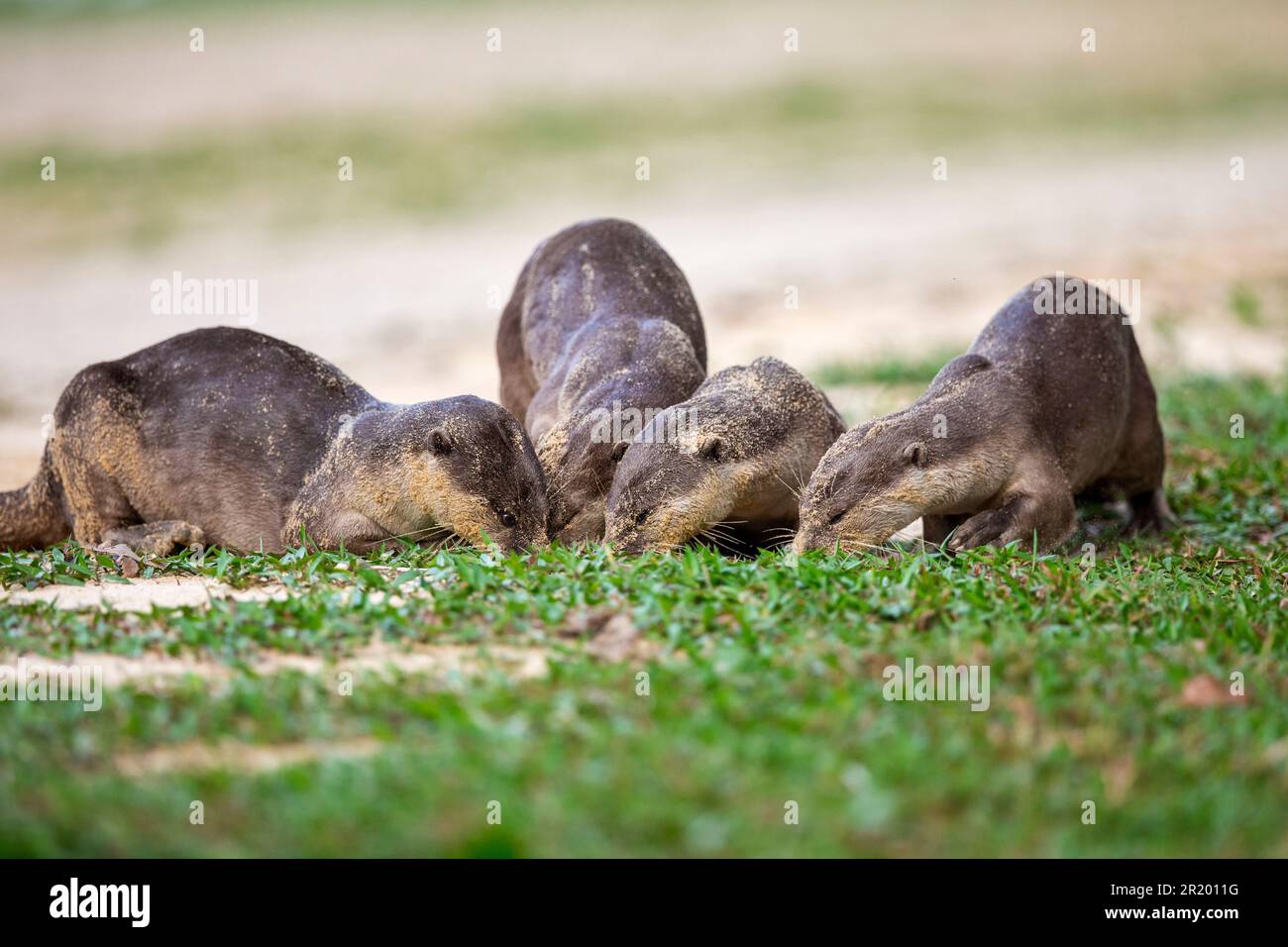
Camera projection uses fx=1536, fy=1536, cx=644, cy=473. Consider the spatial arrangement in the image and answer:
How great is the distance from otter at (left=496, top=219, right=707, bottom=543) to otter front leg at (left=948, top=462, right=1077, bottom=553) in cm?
160

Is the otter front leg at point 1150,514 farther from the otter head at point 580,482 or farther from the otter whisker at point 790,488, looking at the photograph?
the otter head at point 580,482

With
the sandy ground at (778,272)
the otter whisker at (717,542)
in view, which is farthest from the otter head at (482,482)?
the sandy ground at (778,272)

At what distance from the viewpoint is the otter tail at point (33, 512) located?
7379mm

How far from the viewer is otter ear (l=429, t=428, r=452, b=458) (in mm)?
6625

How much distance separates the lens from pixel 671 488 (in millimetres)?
6625

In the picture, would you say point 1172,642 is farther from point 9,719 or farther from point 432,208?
point 432,208

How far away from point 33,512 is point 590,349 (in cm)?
285

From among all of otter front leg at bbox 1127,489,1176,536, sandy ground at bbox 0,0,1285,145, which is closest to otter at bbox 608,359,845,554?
otter front leg at bbox 1127,489,1176,536

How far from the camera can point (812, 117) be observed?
26844 millimetres

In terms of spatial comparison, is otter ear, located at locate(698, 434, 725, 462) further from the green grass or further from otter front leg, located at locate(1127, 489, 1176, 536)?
otter front leg, located at locate(1127, 489, 1176, 536)

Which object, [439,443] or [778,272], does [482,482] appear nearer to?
[439,443]

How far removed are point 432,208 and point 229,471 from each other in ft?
46.3

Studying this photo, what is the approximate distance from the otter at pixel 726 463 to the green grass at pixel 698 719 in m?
0.51
